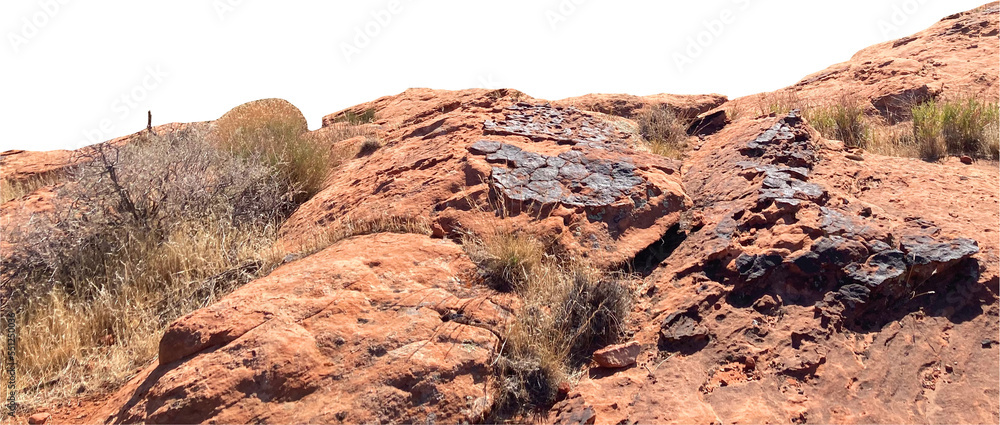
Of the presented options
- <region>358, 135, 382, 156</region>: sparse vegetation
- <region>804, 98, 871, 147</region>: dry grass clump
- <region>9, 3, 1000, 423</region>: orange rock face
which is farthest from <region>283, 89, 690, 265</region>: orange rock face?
<region>804, 98, 871, 147</region>: dry grass clump

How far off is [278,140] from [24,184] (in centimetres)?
378

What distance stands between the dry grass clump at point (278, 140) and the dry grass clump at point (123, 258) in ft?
1.94

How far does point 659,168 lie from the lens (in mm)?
5418

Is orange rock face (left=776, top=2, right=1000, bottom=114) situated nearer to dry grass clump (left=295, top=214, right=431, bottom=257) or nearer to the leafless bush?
dry grass clump (left=295, top=214, right=431, bottom=257)

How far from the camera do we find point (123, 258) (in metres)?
5.25

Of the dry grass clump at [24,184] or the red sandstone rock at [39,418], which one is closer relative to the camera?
the red sandstone rock at [39,418]

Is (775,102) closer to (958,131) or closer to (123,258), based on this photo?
(958,131)

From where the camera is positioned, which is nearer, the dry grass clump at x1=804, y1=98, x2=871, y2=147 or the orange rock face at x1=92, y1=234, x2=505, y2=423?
the orange rock face at x1=92, y1=234, x2=505, y2=423

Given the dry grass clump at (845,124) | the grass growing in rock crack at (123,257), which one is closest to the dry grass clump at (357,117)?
the grass growing in rock crack at (123,257)

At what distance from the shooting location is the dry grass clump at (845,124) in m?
6.23

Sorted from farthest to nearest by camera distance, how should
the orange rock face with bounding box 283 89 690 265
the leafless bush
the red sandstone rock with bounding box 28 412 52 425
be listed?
the leafless bush, the orange rock face with bounding box 283 89 690 265, the red sandstone rock with bounding box 28 412 52 425

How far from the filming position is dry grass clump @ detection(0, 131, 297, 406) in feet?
14.6

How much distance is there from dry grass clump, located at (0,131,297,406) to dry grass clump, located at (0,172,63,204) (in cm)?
225

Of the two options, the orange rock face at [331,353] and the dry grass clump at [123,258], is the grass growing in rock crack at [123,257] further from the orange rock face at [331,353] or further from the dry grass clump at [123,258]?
the orange rock face at [331,353]
